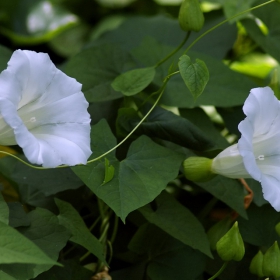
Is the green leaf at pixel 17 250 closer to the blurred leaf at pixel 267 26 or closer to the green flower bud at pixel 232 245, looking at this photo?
the green flower bud at pixel 232 245

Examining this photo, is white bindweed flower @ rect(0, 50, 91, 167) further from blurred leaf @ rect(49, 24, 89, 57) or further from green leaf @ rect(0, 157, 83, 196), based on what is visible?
blurred leaf @ rect(49, 24, 89, 57)

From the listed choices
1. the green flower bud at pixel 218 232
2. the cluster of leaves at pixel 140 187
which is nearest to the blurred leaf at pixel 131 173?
the cluster of leaves at pixel 140 187

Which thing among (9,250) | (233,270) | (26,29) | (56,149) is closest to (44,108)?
(56,149)

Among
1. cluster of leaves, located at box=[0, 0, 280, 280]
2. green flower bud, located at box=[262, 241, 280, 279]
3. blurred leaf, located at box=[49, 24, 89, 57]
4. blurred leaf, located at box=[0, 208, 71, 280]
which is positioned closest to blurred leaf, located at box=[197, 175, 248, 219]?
cluster of leaves, located at box=[0, 0, 280, 280]

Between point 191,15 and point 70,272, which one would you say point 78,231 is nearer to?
point 70,272

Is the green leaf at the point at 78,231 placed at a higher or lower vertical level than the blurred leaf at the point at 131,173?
lower

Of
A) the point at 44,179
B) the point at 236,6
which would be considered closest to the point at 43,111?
the point at 44,179

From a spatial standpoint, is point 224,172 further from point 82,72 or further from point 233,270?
point 82,72
